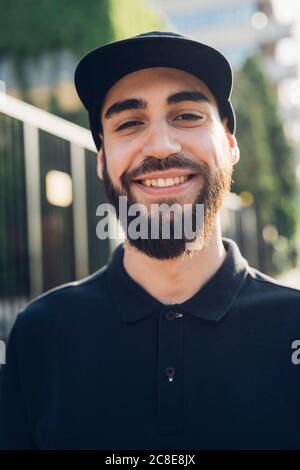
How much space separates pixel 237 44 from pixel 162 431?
4219cm

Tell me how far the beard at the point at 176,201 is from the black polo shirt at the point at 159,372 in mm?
147

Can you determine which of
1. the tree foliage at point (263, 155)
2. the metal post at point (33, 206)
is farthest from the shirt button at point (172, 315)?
the tree foliage at point (263, 155)

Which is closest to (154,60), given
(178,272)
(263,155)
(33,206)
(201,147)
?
(201,147)

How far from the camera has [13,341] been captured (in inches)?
77.2

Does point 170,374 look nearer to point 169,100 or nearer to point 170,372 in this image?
point 170,372

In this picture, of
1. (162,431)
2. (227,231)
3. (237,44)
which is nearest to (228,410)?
(162,431)

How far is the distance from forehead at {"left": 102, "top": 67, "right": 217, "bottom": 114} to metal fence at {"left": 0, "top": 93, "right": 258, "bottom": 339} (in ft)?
5.97

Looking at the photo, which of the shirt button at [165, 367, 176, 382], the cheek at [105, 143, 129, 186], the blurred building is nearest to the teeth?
the cheek at [105, 143, 129, 186]

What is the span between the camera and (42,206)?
164 inches

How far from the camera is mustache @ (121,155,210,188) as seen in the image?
6.03 ft

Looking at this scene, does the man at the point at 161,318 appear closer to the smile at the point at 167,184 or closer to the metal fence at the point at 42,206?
the smile at the point at 167,184

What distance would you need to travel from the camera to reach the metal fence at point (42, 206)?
12.4ft

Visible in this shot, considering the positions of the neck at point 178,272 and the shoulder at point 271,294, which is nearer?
the shoulder at point 271,294

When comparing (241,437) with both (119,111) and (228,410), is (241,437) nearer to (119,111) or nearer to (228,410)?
(228,410)
